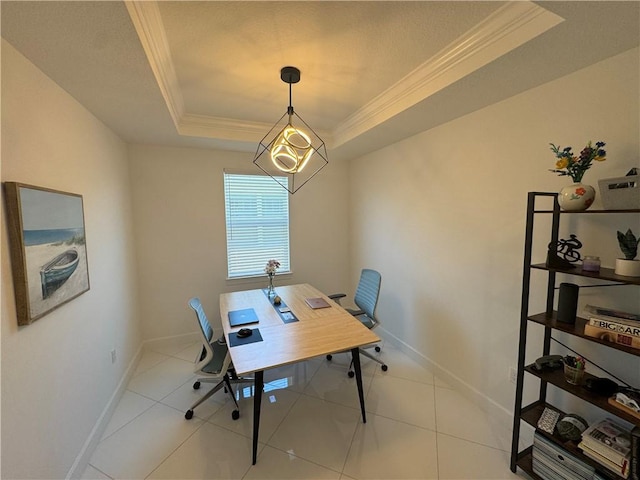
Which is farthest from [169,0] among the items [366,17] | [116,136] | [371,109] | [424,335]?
[424,335]

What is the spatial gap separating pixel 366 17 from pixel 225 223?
2.73 m

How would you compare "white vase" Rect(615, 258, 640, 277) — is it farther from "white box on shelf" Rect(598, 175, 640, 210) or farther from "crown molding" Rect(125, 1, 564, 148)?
"crown molding" Rect(125, 1, 564, 148)

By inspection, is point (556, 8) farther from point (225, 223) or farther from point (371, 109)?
point (225, 223)

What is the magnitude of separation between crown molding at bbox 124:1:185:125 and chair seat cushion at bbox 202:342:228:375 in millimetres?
2078

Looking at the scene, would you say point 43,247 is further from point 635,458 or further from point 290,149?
point 635,458

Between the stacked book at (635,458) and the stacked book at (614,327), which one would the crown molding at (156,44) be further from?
the stacked book at (635,458)

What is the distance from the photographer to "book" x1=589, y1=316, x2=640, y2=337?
1224 millimetres

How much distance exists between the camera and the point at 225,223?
138 inches

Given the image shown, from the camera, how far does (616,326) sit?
1277mm

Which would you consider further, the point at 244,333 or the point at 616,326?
the point at 244,333

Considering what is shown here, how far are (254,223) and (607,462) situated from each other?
141 inches

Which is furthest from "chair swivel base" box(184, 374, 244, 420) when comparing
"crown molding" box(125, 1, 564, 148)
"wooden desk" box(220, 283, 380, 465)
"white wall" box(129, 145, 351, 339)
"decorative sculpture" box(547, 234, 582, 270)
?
"decorative sculpture" box(547, 234, 582, 270)

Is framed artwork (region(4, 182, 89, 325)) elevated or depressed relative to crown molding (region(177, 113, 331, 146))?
depressed

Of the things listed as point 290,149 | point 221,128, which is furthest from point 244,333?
point 221,128
